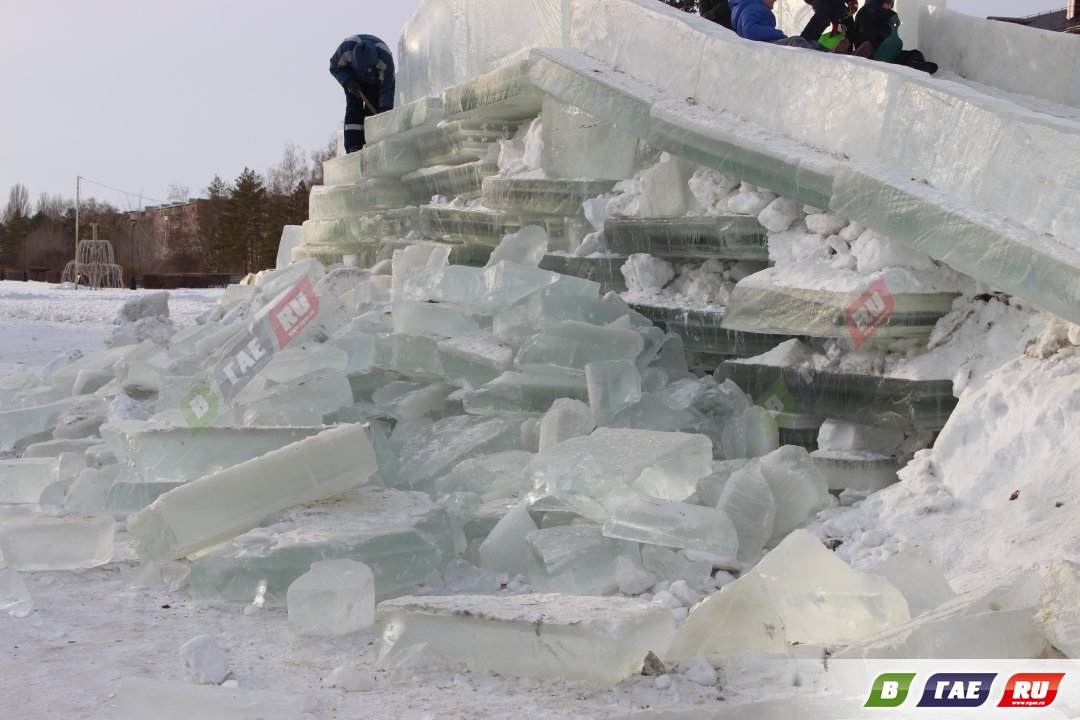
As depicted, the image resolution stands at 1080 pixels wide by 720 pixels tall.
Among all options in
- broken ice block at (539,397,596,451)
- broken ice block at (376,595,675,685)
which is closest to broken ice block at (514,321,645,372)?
broken ice block at (539,397,596,451)

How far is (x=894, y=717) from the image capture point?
57.9 inches

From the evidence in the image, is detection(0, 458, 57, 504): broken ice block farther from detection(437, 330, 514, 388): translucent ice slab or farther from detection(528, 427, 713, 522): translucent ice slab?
detection(528, 427, 713, 522): translucent ice slab

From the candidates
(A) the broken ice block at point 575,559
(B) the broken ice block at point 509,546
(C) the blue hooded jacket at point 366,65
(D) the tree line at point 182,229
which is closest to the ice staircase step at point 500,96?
(C) the blue hooded jacket at point 366,65

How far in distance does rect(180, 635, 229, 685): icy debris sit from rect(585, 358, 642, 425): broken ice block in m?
1.38

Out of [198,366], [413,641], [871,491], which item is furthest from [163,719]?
[198,366]

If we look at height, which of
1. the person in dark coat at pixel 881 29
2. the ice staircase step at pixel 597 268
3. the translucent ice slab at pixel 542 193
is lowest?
the ice staircase step at pixel 597 268

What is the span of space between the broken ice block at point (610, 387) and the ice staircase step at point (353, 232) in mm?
2781

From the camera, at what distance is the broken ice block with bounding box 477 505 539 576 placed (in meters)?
2.31

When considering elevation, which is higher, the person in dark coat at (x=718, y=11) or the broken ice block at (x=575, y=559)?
the person in dark coat at (x=718, y=11)

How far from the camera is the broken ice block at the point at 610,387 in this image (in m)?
2.88

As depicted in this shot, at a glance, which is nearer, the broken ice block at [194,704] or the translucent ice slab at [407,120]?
the broken ice block at [194,704]

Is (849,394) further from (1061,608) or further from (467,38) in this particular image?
(467,38)

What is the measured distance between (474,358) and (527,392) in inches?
9.3

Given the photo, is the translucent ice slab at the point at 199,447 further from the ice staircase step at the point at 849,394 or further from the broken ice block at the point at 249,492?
the ice staircase step at the point at 849,394
